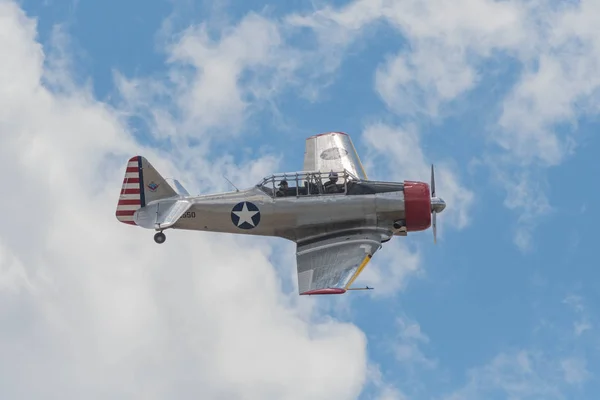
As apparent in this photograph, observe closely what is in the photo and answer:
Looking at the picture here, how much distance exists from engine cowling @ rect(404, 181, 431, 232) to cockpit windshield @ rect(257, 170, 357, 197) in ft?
5.46

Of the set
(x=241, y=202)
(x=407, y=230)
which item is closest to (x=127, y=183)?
(x=241, y=202)

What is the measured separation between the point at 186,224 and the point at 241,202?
1.88 meters

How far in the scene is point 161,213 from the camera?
117ft

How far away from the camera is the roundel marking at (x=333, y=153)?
38.9 metres

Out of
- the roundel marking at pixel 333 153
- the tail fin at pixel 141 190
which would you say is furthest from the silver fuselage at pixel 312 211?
the roundel marking at pixel 333 153

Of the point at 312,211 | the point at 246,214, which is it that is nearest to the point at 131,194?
the point at 246,214

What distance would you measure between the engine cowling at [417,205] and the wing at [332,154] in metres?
3.10

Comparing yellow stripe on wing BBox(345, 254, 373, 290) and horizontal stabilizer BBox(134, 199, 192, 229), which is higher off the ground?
horizontal stabilizer BBox(134, 199, 192, 229)

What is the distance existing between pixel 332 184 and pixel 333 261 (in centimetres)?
262

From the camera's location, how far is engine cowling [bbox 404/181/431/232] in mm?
34688

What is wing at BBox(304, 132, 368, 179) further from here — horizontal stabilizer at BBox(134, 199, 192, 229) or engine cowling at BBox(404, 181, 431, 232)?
horizontal stabilizer at BBox(134, 199, 192, 229)

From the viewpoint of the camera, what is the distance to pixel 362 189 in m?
34.7

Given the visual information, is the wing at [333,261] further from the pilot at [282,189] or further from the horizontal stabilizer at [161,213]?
the horizontal stabilizer at [161,213]

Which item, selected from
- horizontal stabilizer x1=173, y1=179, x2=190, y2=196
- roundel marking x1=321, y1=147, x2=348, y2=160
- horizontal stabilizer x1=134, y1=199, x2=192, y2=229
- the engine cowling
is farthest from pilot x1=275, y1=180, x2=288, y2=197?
roundel marking x1=321, y1=147, x2=348, y2=160
